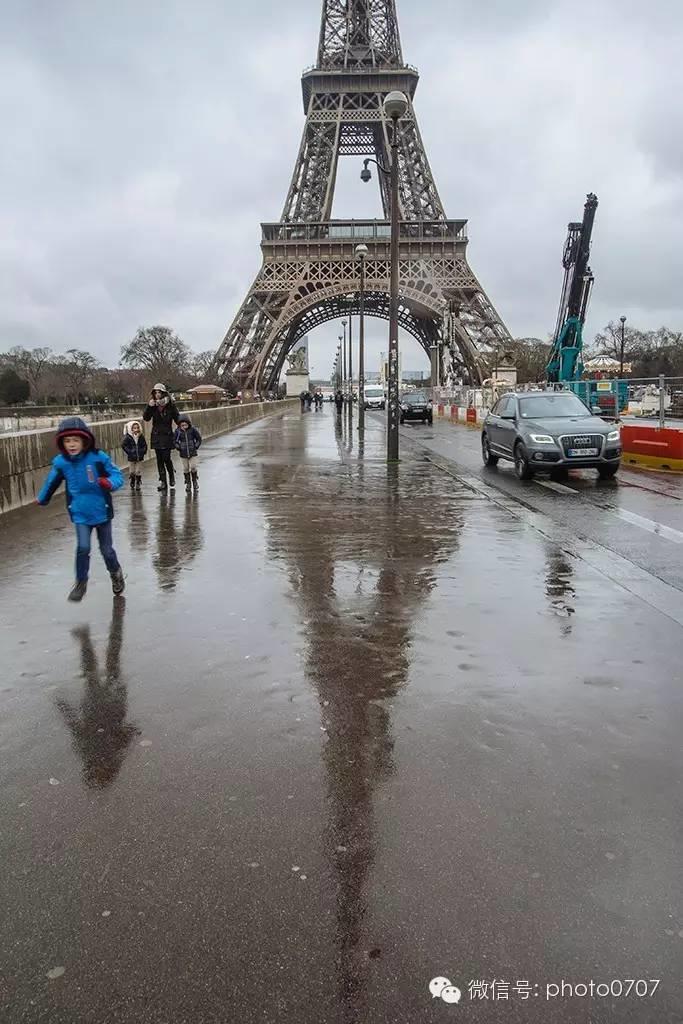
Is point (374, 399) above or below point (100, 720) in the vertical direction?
above

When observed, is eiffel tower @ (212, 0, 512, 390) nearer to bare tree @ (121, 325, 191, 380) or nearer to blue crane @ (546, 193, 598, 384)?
blue crane @ (546, 193, 598, 384)

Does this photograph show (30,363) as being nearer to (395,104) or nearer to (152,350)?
(152,350)

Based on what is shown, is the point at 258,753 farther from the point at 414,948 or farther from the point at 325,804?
the point at 414,948

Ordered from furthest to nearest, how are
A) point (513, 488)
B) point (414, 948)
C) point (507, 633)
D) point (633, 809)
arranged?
point (513, 488), point (507, 633), point (633, 809), point (414, 948)

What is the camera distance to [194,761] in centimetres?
354

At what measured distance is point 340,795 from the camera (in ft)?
10.6

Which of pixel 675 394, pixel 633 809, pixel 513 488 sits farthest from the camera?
pixel 675 394

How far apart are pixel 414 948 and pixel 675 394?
19.9 meters

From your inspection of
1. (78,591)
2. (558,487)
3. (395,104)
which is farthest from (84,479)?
(395,104)

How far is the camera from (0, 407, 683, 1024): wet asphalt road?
2.25m

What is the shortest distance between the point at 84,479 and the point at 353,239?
6587 cm

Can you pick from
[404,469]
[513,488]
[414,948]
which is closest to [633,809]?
[414,948]

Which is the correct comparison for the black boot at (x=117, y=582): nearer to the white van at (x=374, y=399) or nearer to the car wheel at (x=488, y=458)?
the car wheel at (x=488, y=458)

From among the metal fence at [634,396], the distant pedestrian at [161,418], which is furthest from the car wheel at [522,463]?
the distant pedestrian at [161,418]
